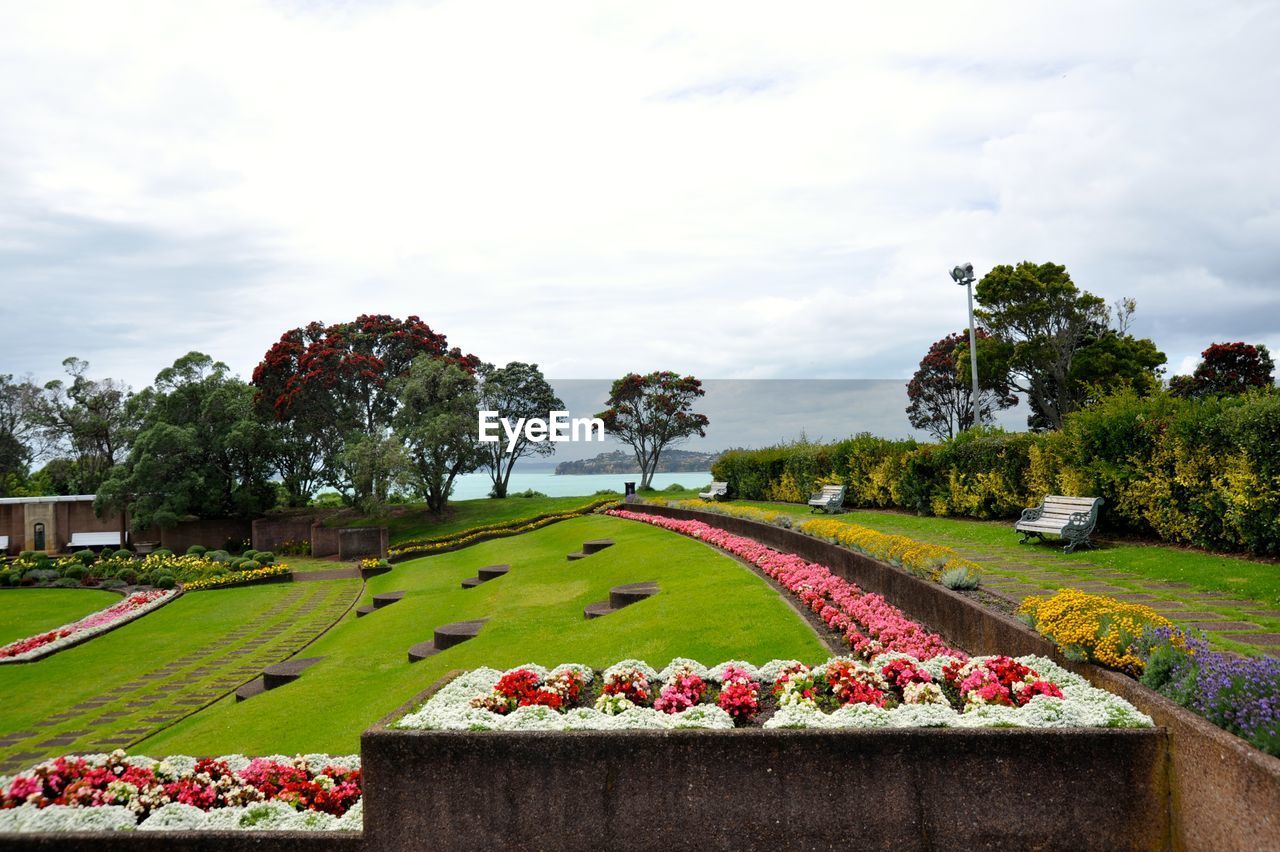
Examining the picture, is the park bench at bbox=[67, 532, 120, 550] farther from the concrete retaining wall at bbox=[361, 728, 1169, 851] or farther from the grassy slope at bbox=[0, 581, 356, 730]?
the concrete retaining wall at bbox=[361, 728, 1169, 851]

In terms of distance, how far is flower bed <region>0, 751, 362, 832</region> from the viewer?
184 inches

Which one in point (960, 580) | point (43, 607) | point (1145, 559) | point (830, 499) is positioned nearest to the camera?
point (960, 580)

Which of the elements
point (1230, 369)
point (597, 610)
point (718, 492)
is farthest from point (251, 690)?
point (1230, 369)

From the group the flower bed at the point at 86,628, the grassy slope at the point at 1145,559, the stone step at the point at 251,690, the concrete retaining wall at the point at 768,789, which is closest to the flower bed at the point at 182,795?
the concrete retaining wall at the point at 768,789

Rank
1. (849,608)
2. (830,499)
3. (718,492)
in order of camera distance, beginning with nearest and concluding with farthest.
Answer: (849,608)
(830,499)
(718,492)

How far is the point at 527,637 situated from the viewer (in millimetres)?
10141

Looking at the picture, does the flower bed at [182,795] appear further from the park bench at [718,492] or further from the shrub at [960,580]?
the park bench at [718,492]

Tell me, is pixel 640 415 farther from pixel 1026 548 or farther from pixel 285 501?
pixel 1026 548

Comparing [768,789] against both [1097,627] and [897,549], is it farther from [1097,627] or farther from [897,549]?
[897,549]

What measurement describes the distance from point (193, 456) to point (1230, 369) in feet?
155

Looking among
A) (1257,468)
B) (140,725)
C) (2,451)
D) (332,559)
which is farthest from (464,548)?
(2,451)

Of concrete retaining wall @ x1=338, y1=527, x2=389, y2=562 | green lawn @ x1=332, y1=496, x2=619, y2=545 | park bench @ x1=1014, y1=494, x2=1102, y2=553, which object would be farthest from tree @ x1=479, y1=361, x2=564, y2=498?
park bench @ x1=1014, y1=494, x2=1102, y2=553

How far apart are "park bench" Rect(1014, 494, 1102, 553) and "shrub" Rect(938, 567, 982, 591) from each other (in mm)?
3774

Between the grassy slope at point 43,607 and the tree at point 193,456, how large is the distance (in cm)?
900
